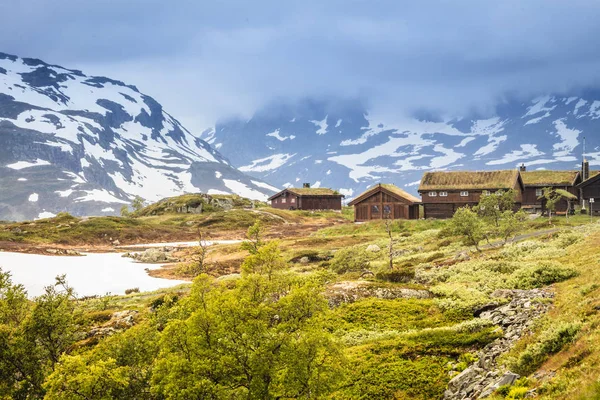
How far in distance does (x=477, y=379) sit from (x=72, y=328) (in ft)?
49.3

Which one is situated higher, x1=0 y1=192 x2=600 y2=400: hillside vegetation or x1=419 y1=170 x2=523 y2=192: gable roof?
x1=419 y1=170 x2=523 y2=192: gable roof

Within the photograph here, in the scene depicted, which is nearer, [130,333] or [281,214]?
[130,333]

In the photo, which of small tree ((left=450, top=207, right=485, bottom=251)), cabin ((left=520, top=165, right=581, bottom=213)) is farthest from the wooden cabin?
small tree ((left=450, top=207, right=485, bottom=251))

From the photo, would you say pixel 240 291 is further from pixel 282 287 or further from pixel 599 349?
pixel 599 349

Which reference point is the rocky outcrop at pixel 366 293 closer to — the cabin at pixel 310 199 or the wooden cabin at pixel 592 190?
the wooden cabin at pixel 592 190

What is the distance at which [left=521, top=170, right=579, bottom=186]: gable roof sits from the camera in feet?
287

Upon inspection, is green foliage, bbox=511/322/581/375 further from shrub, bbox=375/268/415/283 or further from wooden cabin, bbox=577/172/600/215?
Answer: wooden cabin, bbox=577/172/600/215

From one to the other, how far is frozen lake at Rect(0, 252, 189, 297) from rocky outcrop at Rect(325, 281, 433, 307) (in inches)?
931

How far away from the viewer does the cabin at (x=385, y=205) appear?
303 feet

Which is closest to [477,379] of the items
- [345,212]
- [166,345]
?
[166,345]

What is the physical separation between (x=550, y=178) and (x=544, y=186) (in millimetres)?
2898

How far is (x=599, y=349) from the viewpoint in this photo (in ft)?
43.0

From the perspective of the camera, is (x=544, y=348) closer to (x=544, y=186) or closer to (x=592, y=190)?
(x=544, y=186)

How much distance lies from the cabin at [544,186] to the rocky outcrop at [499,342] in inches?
2725
